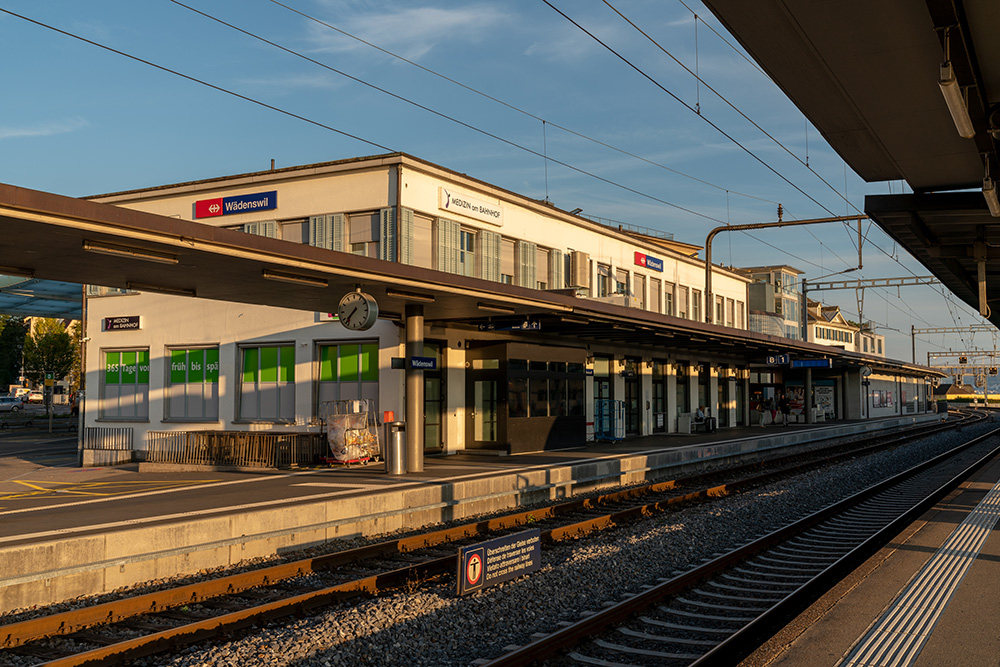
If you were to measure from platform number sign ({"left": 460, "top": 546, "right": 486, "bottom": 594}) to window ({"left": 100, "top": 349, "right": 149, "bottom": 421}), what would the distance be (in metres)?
22.4

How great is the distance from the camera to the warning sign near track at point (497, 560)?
8617 millimetres

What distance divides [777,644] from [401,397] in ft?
54.4

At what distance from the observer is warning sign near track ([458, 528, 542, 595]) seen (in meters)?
8.62

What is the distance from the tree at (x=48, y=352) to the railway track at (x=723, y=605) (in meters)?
58.3

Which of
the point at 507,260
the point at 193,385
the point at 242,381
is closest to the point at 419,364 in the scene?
the point at 242,381

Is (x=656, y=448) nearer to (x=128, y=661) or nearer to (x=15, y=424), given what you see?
(x=128, y=661)

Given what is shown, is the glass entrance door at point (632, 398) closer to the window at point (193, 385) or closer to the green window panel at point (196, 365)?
the window at point (193, 385)

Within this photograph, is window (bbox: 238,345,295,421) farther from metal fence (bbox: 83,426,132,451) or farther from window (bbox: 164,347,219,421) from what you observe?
metal fence (bbox: 83,426,132,451)

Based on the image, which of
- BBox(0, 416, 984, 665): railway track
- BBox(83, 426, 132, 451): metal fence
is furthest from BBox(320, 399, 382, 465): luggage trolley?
BBox(83, 426, 132, 451): metal fence

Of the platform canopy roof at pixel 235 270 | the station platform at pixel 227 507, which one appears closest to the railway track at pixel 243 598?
the station platform at pixel 227 507

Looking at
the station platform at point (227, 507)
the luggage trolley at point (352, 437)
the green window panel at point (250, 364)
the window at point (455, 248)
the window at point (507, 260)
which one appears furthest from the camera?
the window at point (507, 260)

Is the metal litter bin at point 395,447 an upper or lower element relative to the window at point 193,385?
lower

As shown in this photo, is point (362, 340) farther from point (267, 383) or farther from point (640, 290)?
point (640, 290)

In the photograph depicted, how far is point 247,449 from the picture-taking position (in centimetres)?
2283
